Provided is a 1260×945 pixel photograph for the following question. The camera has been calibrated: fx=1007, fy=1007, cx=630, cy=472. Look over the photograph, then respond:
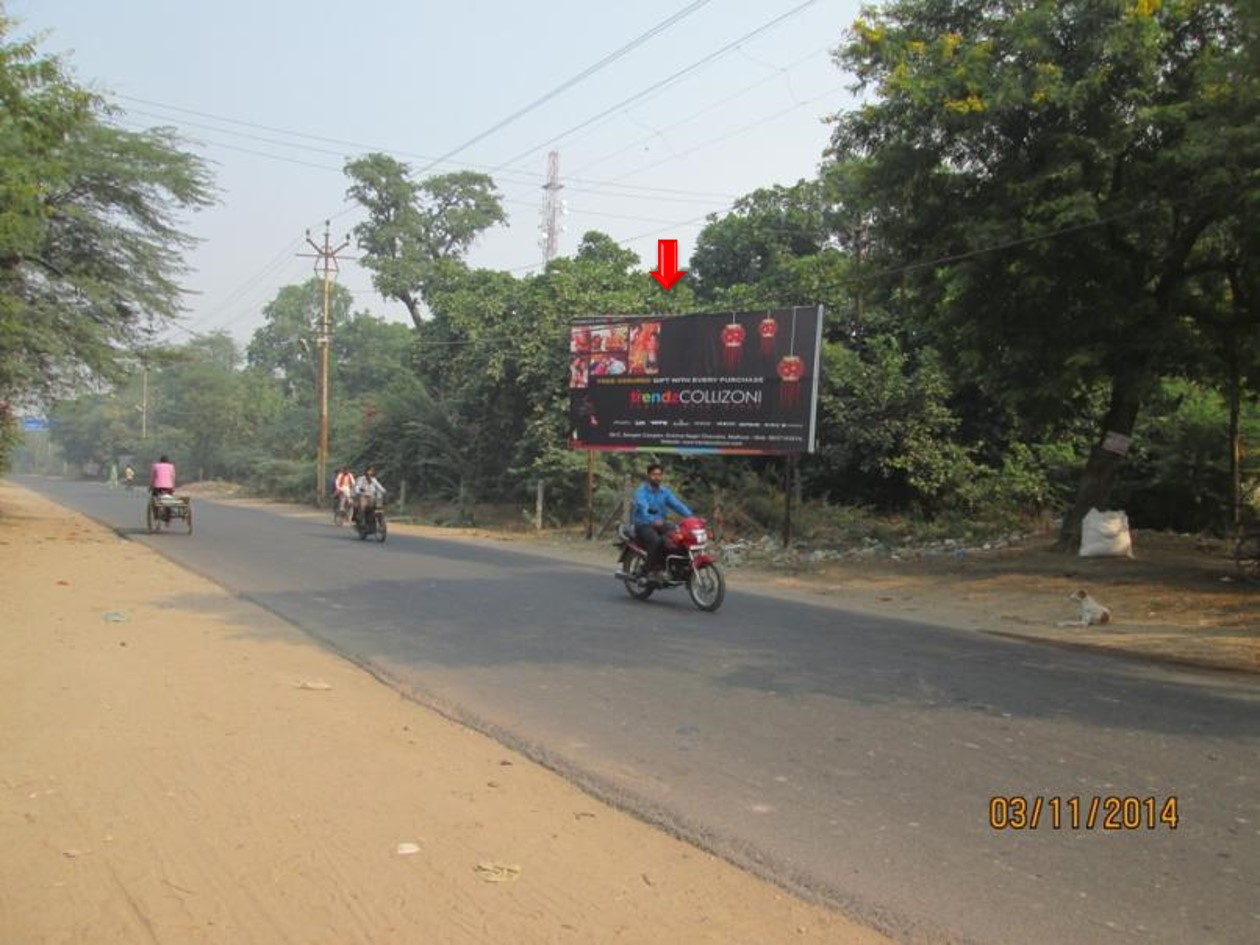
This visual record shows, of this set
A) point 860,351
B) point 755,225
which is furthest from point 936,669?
point 755,225

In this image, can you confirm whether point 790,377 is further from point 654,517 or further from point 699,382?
point 654,517

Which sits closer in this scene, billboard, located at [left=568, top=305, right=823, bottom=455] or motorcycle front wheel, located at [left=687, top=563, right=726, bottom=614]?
motorcycle front wheel, located at [left=687, top=563, right=726, bottom=614]

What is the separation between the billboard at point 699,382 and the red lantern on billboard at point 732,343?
0.02 meters

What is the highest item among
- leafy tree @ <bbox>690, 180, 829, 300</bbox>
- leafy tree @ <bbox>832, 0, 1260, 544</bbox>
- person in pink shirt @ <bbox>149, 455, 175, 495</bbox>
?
leafy tree @ <bbox>690, 180, 829, 300</bbox>

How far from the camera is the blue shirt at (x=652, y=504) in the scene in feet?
39.7

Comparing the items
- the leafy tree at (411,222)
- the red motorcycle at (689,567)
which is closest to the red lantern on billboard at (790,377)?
the red motorcycle at (689,567)

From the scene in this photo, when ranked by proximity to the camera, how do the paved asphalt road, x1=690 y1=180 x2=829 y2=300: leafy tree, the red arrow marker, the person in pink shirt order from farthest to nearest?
x1=690 y1=180 x2=829 y2=300: leafy tree → the red arrow marker → the person in pink shirt → the paved asphalt road

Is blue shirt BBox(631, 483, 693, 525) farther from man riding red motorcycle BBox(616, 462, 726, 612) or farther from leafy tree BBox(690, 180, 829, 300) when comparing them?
leafy tree BBox(690, 180, 829, 300)

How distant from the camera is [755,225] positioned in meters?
37.1

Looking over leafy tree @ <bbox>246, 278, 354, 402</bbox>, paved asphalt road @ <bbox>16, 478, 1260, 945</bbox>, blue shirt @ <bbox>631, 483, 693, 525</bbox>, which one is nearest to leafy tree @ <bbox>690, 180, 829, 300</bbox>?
blue shirt @ <bbox>631, 483, 693, 525</bbox>

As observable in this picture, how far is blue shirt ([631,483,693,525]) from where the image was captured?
12094 mm

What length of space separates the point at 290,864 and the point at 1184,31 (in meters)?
15.7

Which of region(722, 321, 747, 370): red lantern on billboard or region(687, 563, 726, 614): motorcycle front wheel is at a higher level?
region(722, 321, 747, 370): red lantern on billboard
